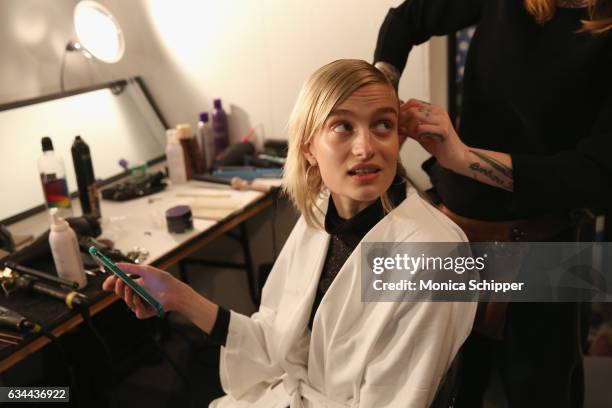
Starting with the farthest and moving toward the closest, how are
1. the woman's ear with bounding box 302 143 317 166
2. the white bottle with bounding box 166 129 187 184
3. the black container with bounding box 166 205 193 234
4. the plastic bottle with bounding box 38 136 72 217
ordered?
the white bottle with bounding box 166 129 187 184
the plastic bottle with bounding box 38 136 72 217
the black container with bounding box 166 205 193 234
the woman's ear with bounding box 302 143 317 166

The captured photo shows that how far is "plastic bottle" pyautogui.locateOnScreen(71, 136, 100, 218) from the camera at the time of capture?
5.52 feet

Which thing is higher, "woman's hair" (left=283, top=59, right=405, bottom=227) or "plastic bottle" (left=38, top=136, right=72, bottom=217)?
"woman's hair" (left=283, top=59, right=405, bottom=227)

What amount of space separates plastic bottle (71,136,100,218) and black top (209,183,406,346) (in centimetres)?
76

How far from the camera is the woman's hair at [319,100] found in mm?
1020

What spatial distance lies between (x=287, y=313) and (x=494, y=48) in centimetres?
77

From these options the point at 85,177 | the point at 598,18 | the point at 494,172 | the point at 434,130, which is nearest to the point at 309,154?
the point at 434,130

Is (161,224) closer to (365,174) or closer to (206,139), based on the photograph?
(206,139)

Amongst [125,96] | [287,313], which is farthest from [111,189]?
[287,313]

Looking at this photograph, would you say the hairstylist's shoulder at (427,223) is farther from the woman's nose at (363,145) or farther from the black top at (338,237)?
the woman's nose at (363,145)

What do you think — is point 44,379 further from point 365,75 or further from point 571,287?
point 571,287

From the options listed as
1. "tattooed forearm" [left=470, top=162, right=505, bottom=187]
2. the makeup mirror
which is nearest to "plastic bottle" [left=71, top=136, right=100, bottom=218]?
the makeup mirror

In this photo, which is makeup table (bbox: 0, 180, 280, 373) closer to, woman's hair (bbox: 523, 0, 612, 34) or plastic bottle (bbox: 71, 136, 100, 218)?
plastic bottle (bbox: 71, 136, 100, 218)

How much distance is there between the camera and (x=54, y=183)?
1.70m

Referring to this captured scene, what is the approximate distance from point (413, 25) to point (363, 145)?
510mm
